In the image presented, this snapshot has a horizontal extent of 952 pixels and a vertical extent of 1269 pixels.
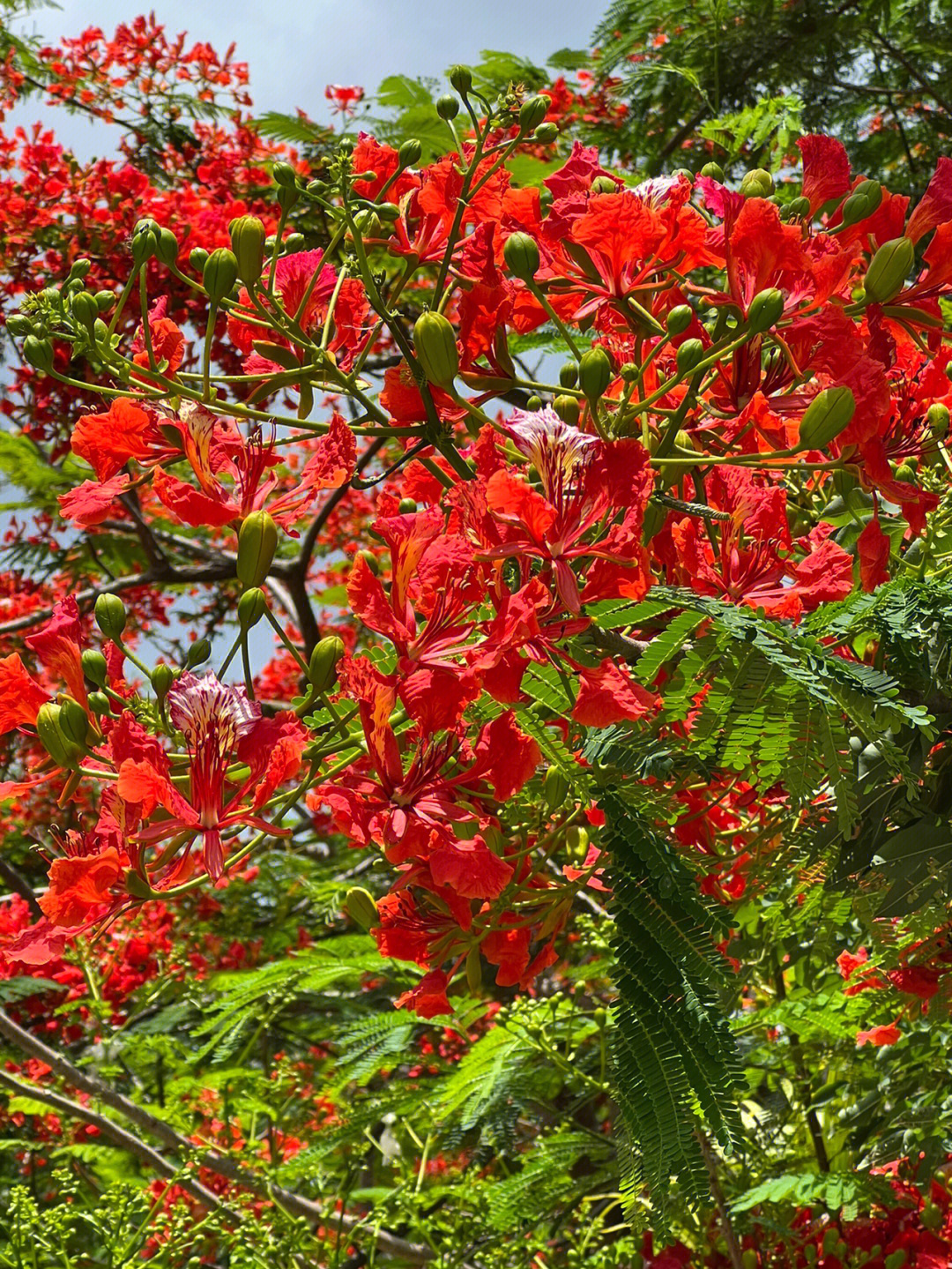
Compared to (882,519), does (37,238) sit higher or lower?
higher

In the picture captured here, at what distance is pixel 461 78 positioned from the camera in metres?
1.18

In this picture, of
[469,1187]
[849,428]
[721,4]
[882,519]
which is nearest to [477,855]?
[849,428]

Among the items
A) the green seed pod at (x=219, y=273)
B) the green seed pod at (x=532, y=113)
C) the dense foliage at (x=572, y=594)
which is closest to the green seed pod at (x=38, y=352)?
the dense foliage at (x=572, y=594)

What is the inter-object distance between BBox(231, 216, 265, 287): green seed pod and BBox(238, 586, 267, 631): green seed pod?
291 mm

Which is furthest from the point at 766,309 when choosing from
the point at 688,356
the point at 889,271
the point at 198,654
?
the point at 198,654

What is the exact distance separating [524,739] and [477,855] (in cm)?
12

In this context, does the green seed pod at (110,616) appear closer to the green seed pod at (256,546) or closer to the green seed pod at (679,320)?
the green seed pod at (256,546)

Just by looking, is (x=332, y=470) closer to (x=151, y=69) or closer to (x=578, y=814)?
(x=578, y=814)

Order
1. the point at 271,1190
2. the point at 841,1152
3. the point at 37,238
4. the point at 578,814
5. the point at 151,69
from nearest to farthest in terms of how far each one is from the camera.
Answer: the point at 578,814
the point at 841,1152
the point at 271,1190
the point at 37,238
the point at 151,69

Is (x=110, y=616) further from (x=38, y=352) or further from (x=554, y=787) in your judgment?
(x=554, y=787)

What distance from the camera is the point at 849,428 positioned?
1.06m

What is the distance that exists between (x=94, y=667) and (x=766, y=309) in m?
0.67

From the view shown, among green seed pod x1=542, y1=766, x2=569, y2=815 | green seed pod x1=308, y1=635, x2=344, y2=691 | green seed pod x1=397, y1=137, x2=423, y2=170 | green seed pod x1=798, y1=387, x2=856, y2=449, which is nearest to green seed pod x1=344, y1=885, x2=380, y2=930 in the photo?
green seed pod x1=542, y1=766, x2=569, y2=815

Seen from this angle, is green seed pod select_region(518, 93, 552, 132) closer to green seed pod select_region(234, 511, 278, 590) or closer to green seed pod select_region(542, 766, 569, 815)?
green seed pod select_region(234, 511, 278, 590)
